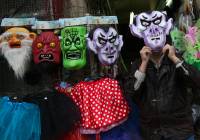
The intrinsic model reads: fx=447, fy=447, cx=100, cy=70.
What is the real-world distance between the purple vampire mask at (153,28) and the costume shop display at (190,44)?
0.74ft

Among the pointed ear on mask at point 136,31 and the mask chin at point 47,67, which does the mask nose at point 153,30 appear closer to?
the pointed ear on mask at point 136,31

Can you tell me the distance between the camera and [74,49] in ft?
8.93

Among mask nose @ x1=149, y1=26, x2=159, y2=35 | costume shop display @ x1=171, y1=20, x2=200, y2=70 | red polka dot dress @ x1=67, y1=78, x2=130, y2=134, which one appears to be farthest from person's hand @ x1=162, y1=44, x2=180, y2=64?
red polka dot dress @ x1=67, y1=78, x2=130, y2=134

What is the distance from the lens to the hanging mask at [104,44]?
2.69m

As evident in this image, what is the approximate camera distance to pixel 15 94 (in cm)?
293

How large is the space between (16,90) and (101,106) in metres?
0.66

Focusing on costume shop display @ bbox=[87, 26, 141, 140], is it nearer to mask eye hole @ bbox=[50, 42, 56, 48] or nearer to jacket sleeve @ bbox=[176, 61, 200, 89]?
mask eye hole @ bbox=[50, 42, 56, 48]

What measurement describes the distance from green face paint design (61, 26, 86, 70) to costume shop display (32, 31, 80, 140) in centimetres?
5

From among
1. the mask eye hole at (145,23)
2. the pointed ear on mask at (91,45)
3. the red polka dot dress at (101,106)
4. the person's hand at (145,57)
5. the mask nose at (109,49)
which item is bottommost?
the red polka dot dress at (101,106)

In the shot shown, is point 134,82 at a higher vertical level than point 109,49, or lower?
lower

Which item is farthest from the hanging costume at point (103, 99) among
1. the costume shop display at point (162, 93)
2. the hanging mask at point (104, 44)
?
the costume shop display at point (162, 93)

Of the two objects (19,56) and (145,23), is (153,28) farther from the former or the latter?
(19,56)

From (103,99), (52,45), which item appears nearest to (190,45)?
(103,99)

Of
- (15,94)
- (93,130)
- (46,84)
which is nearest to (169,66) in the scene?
(93,130)
